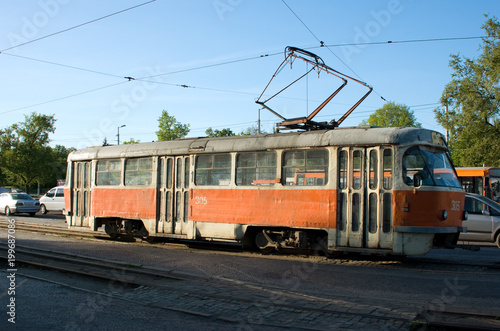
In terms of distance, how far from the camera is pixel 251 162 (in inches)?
463

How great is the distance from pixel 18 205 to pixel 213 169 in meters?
20.6

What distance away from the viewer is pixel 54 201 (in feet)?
96.3

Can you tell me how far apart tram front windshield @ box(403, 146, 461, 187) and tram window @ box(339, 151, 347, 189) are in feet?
4.19

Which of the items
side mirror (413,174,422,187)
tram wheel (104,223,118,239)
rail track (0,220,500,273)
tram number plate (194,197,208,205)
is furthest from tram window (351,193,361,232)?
tram wheel (104,223,118,239)

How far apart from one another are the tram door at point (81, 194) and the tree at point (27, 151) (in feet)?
146

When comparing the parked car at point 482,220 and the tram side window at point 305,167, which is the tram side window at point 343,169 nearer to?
the tram side window at point 305,167

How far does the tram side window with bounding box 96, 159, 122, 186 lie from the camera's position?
48.7 feet

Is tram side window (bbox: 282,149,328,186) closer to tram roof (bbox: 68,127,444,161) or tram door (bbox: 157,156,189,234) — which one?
tram roof (bbox: 68,127,444,161)

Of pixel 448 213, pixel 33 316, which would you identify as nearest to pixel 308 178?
pixel 448 213

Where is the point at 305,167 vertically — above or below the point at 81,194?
above

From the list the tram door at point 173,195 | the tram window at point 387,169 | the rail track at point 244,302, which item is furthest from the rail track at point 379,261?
the rail track at point 244,302

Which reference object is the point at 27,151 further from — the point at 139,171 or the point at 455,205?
the point at 455,205

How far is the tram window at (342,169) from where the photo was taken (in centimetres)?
1034

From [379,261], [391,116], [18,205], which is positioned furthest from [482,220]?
[391,116]
